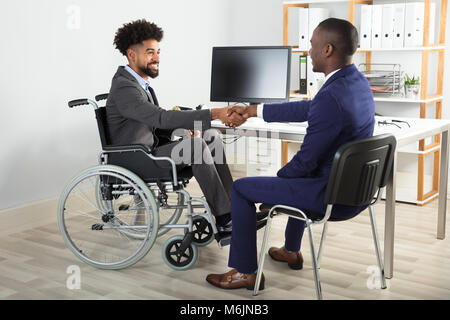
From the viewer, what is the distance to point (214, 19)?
4930mm

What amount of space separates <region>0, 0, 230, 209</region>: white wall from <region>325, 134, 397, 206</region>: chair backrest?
2124mm

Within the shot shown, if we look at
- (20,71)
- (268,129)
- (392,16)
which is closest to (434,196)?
(392,16)

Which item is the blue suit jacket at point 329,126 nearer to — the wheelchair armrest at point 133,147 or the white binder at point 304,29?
the wheelchair armrest at point 133,147

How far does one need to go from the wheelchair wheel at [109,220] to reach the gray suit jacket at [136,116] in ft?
0.77

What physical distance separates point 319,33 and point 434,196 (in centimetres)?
229

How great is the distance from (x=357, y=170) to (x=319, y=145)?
0.18 metres

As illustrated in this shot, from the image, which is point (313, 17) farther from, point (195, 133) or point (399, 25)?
point (195, 133)

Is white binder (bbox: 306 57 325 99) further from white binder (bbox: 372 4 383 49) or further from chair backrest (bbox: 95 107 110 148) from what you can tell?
chair backrest (bbox: 95 107 110 148)

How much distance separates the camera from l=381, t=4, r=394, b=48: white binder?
13.5 ft

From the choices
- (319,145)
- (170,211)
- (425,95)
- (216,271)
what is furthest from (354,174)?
(425,95)

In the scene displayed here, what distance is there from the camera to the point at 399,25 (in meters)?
4.09
